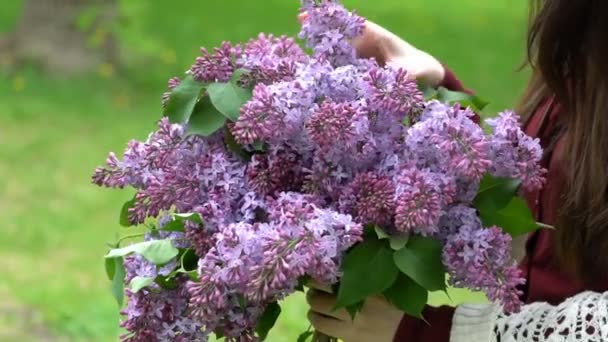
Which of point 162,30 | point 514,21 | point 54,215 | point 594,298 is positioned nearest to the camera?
point 594,298

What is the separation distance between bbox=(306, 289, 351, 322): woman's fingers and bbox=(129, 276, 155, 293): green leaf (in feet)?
0.83

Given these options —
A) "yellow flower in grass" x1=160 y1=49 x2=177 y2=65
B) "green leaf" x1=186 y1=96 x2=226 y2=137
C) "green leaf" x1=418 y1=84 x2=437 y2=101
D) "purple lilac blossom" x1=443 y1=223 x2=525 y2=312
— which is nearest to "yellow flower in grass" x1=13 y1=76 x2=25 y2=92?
"yellow flower in grass" x1=160 y1=49 x2=177 y2=65

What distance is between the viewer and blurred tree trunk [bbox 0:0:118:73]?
8.98m

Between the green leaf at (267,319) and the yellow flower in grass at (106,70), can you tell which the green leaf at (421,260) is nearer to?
the green leaf at (267,319)

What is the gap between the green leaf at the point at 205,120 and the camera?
1.58 m

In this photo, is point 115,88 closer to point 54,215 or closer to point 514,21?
point 54,215

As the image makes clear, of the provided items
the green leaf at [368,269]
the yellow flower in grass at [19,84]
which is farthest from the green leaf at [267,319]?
the yellow flower in grass at [19,84]

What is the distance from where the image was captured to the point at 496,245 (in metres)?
1.50

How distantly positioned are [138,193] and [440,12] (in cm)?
1136

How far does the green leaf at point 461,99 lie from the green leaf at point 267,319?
0.41 meters

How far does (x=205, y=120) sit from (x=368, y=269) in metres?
0.31

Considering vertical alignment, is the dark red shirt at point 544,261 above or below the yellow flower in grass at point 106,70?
below

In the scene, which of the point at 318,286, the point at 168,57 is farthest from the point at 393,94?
the point at 168,57

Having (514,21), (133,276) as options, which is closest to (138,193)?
(133,276)
